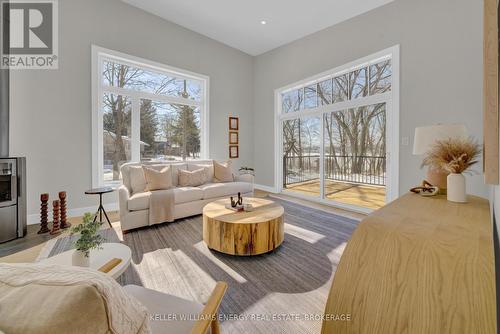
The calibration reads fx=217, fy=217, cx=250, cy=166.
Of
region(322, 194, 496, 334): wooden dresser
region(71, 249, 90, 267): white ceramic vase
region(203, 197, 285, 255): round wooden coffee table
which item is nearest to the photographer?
region(322, 194, 496, 334): wooden dresser

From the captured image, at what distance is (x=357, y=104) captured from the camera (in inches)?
152

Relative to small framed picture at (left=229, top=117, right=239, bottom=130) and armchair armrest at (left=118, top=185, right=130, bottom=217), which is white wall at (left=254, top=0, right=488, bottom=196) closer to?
small framed picture at (left=229, top=117, right=239, bottom=130)

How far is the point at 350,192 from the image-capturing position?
4.66 meters

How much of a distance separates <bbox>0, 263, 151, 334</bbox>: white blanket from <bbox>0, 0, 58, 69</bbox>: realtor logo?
13.0 feet

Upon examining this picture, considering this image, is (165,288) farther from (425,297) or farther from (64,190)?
(64,190)

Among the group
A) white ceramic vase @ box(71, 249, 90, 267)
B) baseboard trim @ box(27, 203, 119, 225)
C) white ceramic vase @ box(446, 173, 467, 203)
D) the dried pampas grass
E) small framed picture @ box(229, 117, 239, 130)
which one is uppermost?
small framed picture @ box(229, 117, 239, 130)

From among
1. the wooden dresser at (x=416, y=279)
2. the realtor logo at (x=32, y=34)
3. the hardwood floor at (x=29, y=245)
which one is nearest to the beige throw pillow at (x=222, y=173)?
the hardwood floor at (x=29, y=245)

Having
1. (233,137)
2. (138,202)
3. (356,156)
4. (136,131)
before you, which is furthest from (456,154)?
(233,137)

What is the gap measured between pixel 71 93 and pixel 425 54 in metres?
5.30

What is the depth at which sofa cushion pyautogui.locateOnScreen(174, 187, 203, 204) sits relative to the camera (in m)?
3.33

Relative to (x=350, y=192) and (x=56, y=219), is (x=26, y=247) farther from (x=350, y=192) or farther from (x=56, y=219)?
(x=350, y=192)

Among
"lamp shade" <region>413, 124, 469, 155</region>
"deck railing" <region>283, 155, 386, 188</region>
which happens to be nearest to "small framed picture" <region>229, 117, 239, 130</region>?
"deck railing" <region>283, 155, 386, 188</region>

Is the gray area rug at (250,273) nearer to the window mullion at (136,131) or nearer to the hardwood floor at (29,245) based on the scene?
the hardwood floor at (29,245)

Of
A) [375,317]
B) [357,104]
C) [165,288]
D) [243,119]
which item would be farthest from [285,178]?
[375,317]
